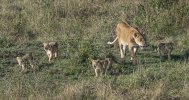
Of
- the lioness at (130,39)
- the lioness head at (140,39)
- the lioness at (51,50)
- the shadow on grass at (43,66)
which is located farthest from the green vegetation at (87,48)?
the lioness head at (140,39)

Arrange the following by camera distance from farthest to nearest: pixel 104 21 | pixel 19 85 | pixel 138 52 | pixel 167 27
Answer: pixel 104 21, pixel 167 27, pixel 138 52, pixel 19 85

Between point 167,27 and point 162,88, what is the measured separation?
5.45m

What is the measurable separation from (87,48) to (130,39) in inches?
40.9

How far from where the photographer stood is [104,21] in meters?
17.1

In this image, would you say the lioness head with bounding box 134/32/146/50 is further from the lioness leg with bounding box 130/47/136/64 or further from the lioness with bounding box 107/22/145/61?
the lioness leg with bounding box 130/47/136/64

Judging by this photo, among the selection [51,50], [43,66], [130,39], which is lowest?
[43,66]

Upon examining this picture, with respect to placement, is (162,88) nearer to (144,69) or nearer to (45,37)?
(144,69)

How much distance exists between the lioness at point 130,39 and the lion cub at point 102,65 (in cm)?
110

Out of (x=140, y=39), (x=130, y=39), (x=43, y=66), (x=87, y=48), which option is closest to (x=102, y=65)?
(x=87, y=48)

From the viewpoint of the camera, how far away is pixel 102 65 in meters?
11.7

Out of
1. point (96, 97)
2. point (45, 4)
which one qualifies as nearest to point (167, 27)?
point (45, 4)

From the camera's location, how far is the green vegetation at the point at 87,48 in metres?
10.3

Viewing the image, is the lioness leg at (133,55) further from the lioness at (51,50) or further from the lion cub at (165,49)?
the lioness at (51,50)

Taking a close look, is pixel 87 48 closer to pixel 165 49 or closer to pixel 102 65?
pixel 102 65
